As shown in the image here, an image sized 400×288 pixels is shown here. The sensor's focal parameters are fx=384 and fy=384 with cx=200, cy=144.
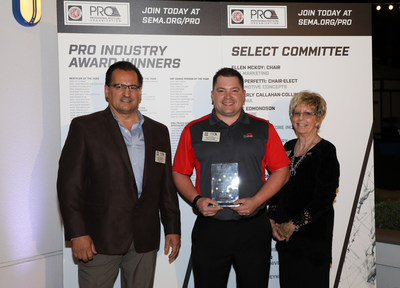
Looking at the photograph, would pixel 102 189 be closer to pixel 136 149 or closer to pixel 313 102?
pixel 136 149

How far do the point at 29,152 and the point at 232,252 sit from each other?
1923 mm

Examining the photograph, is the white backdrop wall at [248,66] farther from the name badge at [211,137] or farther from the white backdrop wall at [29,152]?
the name badge at [211,137]

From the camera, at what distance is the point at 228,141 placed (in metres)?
2.66

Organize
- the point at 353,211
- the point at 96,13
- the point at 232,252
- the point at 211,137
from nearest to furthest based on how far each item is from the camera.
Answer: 1. the point at 232,252
2. the point at 211,137
3. the point at 96,13
4. the point at 353,211

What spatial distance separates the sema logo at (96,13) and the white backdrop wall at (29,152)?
0.33 m

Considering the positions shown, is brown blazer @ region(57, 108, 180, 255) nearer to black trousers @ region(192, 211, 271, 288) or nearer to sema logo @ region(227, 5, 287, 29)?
black trousers @ region(192, 211, 271, 288)

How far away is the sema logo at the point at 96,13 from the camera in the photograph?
123 inches

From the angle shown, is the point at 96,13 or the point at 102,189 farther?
the point at 96,13

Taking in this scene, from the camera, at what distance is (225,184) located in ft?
8.49

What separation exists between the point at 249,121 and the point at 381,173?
8285 mm

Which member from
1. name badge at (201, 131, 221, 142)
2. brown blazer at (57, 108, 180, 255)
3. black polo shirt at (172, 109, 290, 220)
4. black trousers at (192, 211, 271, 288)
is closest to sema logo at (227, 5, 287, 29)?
black polo shirt at (172, 109, 290, 220)

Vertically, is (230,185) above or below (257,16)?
below

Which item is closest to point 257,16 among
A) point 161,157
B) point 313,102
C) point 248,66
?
point 248,66

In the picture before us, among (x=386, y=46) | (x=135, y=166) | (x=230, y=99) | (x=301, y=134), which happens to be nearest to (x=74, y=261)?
(x=135, y=166)
